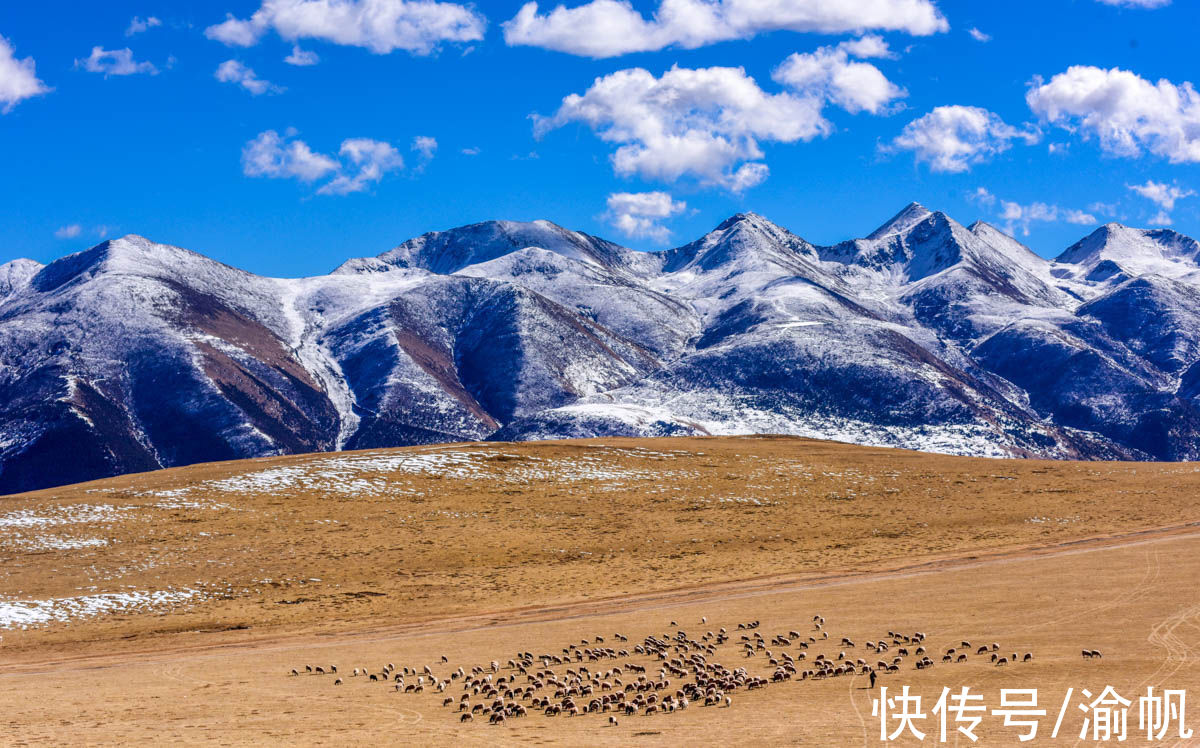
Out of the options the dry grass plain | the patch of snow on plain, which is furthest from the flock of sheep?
the patch of snow on plain

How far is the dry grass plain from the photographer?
27094 millimetres

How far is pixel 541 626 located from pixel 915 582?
18304 mm

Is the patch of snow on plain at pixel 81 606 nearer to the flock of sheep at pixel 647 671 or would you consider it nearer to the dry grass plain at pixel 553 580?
the dry grass plain at pixel 553 580

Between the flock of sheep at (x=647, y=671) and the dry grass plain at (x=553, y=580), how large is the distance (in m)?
0.59

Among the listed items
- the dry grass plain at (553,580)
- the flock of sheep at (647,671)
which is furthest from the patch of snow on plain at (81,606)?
the flock of sheep at (647,671)

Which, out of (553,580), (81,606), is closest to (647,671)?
(553,580)

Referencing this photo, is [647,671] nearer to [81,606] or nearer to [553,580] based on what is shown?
[553,580]

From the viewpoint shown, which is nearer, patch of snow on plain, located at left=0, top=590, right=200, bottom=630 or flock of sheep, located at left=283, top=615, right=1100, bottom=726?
flock of sheep, located at left=283, top=615, right=1100, bottom=726

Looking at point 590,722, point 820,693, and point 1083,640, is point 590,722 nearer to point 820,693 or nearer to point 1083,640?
point 820,693

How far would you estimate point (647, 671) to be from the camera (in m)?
31.7

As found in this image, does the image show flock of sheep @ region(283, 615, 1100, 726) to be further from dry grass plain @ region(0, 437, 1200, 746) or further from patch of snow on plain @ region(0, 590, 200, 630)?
patch of snow on plain @ region(0, 590, 200, 630)

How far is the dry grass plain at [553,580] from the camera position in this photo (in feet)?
88.9

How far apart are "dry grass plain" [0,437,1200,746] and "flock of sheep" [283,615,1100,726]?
592 mm

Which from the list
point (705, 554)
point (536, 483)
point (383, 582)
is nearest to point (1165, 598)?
point (705, 554)
